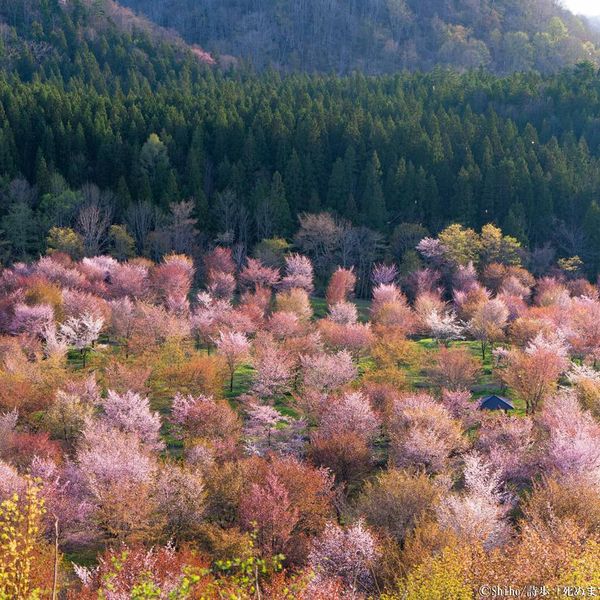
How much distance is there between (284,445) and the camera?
33.7 meters

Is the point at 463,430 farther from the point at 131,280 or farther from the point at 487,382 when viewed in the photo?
the point at 131,280

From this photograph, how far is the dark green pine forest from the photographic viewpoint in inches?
3179

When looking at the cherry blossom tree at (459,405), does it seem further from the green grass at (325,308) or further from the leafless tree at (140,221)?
the leafless tree at (140,221)

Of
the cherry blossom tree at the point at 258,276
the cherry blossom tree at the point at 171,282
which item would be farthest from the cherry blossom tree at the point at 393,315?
the cherry blossom tree at the point at 171,282

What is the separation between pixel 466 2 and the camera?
566 ft

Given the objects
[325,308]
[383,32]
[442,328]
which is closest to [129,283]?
[325,308]

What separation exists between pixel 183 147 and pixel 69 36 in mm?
51651

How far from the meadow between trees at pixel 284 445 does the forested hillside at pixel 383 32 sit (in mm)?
112198

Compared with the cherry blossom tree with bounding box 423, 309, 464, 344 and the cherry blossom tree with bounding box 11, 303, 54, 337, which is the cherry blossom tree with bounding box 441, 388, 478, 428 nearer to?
the cherry blossom tree with bounding box 423, 309, 464, 344

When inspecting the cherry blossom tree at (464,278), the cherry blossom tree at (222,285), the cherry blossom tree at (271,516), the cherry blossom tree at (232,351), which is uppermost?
the cherry blossom tree at (271,516)

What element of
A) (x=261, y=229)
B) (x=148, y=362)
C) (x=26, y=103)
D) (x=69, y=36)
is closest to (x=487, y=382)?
(x=148, y=362)

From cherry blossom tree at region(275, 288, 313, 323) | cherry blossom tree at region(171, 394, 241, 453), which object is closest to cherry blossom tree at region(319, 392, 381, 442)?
cherry blossom tree at region(171, 394, 241, 453)

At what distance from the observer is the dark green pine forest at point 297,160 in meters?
80.8

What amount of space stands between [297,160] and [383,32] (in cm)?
9711
